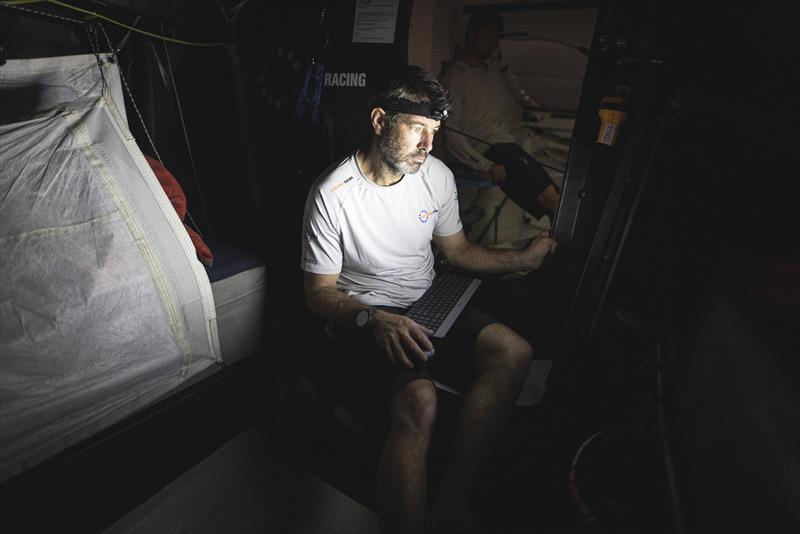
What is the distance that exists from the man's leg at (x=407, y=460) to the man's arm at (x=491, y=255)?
595 mm

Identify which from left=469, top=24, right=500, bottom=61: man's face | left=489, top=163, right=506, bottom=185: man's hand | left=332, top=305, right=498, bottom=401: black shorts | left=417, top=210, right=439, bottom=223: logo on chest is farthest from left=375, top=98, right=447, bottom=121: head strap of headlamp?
left=469, top=24, right=500, bottom=61: man's face

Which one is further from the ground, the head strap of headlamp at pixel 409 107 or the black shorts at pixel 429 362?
the head strap of headlamp at pixel 409 107

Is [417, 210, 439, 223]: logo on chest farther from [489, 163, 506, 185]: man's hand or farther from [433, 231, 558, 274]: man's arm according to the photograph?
[489, 163, 506, 185]: man's hand

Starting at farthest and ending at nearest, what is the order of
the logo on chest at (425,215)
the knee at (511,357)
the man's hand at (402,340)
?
1. the logo on chest at (425,215)
2. the knee at (511,357)
3. the man's hand at (402,340)

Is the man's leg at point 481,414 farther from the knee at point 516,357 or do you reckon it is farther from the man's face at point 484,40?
the man's face at point 484,40

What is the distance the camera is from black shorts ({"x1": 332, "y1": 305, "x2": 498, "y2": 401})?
1303 mm

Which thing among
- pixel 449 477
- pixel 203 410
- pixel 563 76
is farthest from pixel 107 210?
pixel 563 76

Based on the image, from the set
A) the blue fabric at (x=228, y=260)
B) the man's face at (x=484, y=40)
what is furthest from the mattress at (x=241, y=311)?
the man's face at (x=484, y=40)

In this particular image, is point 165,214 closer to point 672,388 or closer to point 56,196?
point 56,196

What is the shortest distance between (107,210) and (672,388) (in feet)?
5.41

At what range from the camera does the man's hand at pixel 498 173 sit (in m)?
2.32

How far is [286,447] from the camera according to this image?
1698 mm

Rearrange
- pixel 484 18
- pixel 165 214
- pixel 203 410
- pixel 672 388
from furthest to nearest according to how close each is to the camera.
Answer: pixel 484 18
pixel 203 410
pixel 165 214
pixel 672 388

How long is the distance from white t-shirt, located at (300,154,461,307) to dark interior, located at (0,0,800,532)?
25cm
